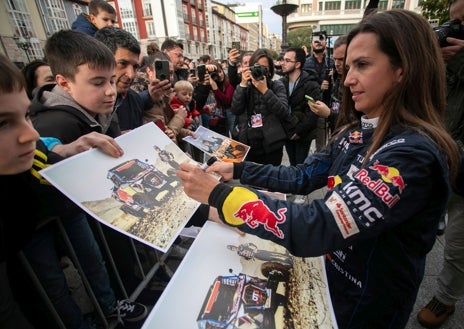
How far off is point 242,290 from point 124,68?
181 cm

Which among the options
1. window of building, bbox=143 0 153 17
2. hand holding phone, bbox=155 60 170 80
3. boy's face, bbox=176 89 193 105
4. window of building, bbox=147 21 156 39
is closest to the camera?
hand holding phone, bbox=155 60 170 80

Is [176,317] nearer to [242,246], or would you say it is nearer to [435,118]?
[242,246]

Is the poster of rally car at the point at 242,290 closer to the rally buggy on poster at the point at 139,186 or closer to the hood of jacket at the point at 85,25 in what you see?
the rally buggy on poster at the point at 139,186

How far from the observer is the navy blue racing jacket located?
0.81m

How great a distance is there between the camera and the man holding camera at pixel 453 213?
1.75m

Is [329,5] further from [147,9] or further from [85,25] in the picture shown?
[85,25]

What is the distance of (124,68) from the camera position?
1956 mm

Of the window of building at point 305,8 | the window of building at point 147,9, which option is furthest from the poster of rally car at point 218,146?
the window of building at point 305,8

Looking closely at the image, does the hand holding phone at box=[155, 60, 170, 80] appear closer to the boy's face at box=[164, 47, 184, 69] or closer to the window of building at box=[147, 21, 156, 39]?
the boy's face at box=[164, 47, 184, 69]

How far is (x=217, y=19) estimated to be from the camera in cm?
5309

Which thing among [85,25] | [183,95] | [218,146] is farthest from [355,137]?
[85,25]

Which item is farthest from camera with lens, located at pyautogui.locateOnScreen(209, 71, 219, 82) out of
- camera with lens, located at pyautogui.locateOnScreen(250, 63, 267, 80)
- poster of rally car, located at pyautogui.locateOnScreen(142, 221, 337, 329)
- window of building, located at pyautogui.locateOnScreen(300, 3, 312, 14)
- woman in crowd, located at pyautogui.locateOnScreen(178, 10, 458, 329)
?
window of building, located at pyautogui.locateOnScreen(300, 3, 312, 14)

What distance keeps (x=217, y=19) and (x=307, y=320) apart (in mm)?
60721

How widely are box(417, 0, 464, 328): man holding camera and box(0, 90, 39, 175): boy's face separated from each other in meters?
2.35
